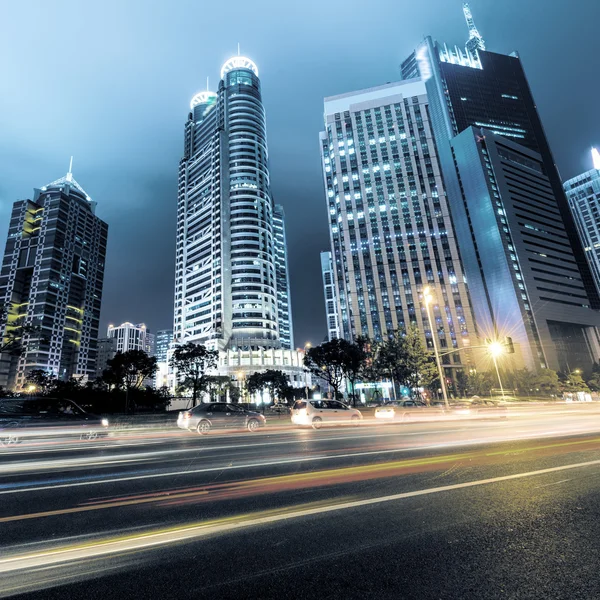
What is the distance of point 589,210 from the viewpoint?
6471 inches

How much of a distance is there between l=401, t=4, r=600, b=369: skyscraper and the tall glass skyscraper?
2853 inches

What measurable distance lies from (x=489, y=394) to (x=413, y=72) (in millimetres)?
174957

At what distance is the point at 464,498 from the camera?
540 centimetres

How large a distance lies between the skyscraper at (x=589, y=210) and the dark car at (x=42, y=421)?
206568mm

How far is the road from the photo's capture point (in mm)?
3002

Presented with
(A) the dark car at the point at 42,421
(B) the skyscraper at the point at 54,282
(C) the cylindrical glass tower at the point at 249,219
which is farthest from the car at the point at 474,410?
(B) the skyscraper at the point at 54,282

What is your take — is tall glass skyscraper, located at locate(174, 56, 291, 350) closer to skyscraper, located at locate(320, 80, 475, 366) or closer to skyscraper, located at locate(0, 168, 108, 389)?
skyscraper, located at locate(320, 80, 475, 366)

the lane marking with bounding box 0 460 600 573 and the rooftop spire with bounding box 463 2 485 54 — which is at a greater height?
the rooftop spire with bounding box 463 2 485 54

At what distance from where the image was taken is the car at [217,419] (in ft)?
55.6

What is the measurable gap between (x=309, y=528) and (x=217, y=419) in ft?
46.9

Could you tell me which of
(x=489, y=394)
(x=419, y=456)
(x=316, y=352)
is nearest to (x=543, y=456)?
(x=419, y=456)

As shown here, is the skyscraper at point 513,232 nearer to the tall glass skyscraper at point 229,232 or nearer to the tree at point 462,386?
the tree at point 462,386

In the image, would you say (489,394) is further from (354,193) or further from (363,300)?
(354,193)

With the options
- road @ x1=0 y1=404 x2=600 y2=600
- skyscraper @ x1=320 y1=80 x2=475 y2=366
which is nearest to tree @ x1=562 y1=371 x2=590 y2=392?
skyscraper @ x1=320 y1=80 x2=475 y2=366
